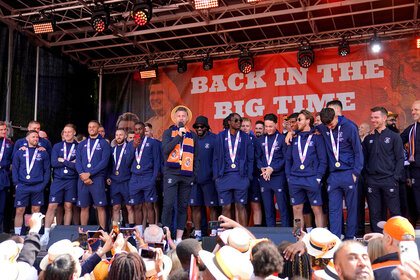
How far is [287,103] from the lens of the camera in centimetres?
1094

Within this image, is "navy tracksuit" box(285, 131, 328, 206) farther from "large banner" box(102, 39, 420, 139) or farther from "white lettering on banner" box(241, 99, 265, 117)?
"white lettering on banner" box(241, 99, 265, 117)

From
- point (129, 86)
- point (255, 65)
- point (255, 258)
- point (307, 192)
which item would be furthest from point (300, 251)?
point (129, 86)

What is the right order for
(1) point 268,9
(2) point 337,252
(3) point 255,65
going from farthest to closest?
1. (3) point 255,65
2. (1) point 268,9
3. (2) point 337,252

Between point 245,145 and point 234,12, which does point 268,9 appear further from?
point 245,145

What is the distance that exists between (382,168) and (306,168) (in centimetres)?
109

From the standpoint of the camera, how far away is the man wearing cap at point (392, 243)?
2.28 m

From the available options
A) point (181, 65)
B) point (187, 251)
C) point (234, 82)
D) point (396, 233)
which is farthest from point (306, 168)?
point (181, 65)

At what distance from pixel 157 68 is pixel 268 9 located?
12.4 feet

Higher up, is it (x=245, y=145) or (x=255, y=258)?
(x=245, y=145)

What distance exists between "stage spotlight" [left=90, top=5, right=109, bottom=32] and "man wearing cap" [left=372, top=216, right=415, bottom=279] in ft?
24.7

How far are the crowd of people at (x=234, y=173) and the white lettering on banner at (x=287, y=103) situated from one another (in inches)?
102

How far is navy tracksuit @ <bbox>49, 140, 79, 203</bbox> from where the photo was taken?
7.48 m

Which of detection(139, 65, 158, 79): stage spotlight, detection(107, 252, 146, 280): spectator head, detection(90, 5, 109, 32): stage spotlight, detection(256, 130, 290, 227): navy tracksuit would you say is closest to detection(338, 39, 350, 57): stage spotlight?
detection(256, 130, 290, 227): navy tracksuit

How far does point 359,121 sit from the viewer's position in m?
10.2
